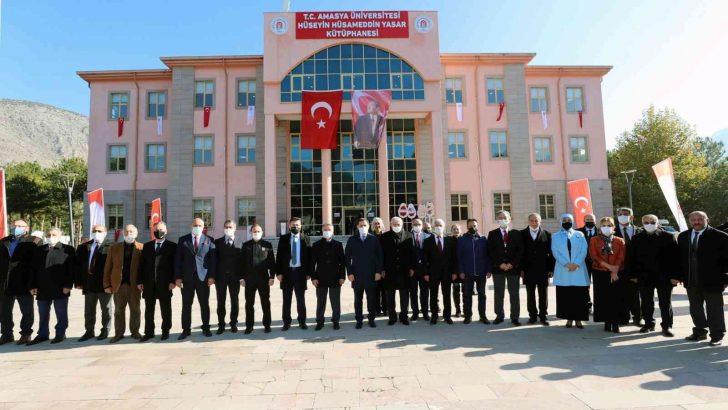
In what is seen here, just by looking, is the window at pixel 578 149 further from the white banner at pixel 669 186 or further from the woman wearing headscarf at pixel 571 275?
the woman wearing headscarf at pixel 571 275

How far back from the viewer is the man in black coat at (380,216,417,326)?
27.0 feet

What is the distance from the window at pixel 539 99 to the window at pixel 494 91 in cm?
249

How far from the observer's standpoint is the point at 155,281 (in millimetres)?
7570

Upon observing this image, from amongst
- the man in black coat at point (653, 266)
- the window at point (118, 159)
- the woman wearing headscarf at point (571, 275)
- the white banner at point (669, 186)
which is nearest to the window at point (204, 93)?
the window at point (118, 159)

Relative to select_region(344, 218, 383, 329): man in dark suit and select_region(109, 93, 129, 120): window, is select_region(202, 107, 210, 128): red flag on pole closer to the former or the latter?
select_region(109, 93, 129, 120): window

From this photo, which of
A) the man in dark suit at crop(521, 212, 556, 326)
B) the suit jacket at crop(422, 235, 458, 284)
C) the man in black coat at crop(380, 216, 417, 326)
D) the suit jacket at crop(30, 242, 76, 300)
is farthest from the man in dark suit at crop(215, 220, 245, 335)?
the man in dark suit at crop(521, 212, 556, 326)

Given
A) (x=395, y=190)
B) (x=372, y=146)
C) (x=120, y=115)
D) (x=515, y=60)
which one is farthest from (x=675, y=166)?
(x=120, y=115)

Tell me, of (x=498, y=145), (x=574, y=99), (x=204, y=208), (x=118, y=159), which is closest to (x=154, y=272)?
(x=204, y=208)

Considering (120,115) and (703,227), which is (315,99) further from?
(703,227)

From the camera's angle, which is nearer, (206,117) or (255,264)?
(255,264)

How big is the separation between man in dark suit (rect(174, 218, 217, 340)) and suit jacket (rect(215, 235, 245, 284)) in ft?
0.34

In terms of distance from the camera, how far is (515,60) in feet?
91.4

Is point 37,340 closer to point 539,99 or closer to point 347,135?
point 347,135

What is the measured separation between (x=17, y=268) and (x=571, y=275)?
9.77 meters
